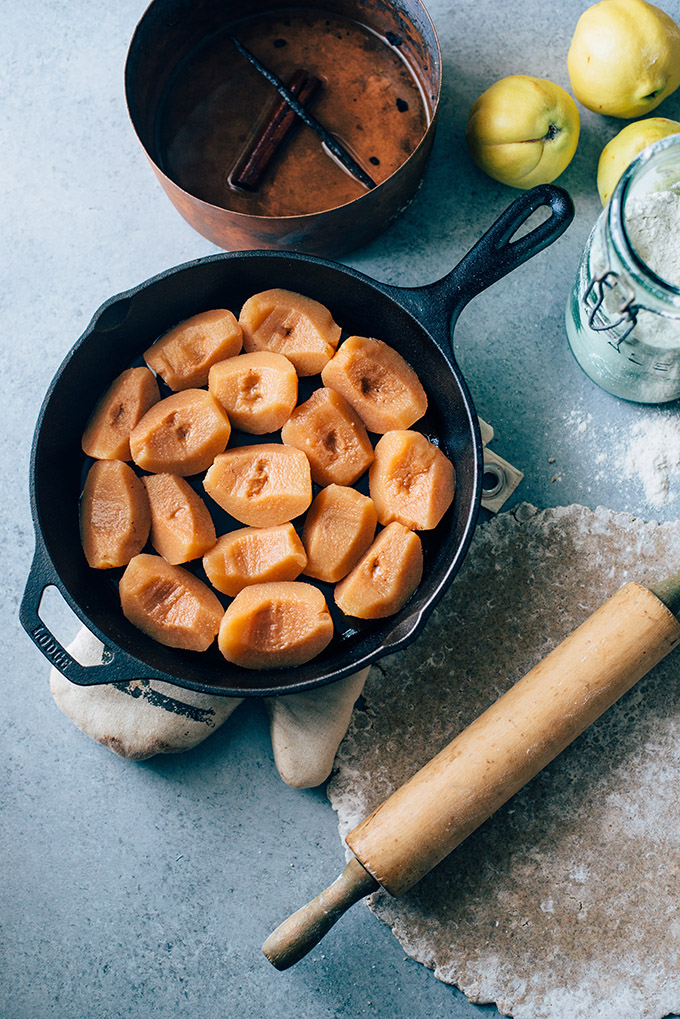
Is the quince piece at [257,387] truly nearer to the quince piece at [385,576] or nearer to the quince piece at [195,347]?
the quince piece at [195,347]

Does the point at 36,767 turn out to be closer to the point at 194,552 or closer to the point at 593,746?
the point at 194,552

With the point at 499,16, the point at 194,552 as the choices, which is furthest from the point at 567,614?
the point at 499,16

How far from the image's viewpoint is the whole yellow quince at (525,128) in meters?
1.65

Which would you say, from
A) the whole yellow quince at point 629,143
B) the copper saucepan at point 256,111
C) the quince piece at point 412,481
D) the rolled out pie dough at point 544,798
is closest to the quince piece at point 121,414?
the copper saucepan at point 256,111

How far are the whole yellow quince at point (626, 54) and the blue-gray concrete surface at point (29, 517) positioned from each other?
0.13m

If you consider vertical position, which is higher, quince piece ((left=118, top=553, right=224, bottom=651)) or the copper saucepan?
the copper saucepan

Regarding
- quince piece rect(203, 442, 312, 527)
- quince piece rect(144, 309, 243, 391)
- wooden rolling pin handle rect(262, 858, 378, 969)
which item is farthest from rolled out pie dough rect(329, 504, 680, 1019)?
quince piece rect(144, 309, 243, 391)

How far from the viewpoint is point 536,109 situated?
5.37 feet

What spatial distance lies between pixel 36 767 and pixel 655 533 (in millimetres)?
1422

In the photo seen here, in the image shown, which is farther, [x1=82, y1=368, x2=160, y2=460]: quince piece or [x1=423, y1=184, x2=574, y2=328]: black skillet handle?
[x1=82, y1=368, x2=160, y2=460]: quince piece

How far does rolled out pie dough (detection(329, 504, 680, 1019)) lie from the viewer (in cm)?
161

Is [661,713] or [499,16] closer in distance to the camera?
[661,713]

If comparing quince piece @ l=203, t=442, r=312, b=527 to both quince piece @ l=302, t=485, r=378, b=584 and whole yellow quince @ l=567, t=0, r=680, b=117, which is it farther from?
whole yellow quince @ l=567, t=0, r=680, b=117

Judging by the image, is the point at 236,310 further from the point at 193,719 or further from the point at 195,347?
the point at 193,719
